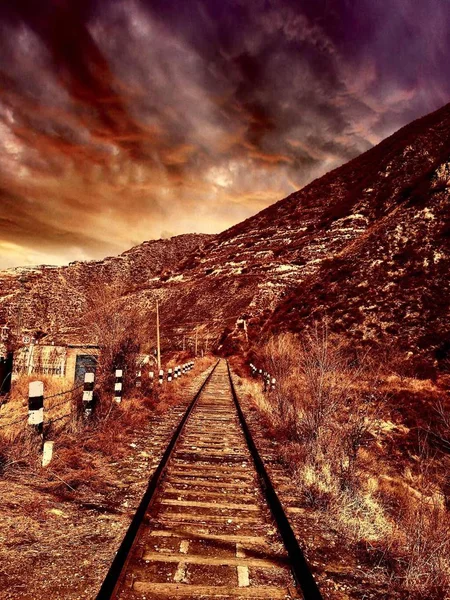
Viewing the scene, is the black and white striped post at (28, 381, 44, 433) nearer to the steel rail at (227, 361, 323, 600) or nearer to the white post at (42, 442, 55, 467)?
the white post at (42, 442, 55, 467)

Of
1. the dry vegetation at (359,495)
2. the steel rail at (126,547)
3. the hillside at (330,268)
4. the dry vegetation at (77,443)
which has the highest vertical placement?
the hillside at (330,268)

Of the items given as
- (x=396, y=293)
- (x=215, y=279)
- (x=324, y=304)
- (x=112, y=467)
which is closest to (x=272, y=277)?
(x=215, y=279)

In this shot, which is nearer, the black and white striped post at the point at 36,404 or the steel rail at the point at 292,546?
the steel rail at the point at 292,546

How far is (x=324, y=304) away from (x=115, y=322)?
3010 centimetres

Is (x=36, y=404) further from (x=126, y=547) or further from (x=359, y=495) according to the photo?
(x=359, y=495)

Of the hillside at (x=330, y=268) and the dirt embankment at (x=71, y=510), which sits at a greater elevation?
the hillside at (x=330, y=268)

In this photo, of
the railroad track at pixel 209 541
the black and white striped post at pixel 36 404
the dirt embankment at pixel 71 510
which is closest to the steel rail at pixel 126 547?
the railroad track at pixel 209 541

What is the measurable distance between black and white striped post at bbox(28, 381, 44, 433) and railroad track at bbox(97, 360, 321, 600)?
1902 mm

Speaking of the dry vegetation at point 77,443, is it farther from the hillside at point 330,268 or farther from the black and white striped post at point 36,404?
the hillside at point 330,268

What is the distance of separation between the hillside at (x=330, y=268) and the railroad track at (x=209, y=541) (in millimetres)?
17524

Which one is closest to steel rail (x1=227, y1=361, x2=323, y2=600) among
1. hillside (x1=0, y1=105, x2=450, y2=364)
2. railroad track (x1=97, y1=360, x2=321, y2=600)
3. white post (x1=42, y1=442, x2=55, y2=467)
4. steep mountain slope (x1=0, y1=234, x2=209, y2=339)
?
railroad track (x1=97, y1=360, x2=321, y2=600)

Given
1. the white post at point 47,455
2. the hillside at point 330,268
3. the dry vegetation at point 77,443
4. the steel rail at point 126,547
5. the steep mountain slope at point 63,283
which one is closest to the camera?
the steel rail at point 126,547

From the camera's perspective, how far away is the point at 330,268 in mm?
45469

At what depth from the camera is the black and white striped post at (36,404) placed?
5434 millimetres
